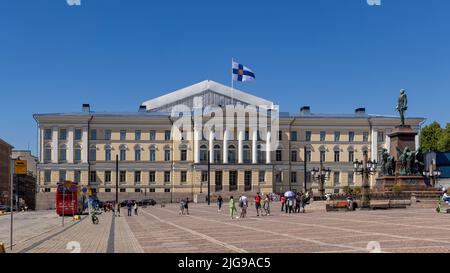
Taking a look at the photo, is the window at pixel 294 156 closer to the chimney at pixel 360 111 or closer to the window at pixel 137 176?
the chimney at pixel 360 111

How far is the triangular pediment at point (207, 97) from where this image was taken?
114 metres

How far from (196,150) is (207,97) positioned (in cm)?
1102

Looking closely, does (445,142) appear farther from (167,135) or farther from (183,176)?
(167,135)

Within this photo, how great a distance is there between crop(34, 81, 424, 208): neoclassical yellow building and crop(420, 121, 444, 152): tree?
1454 cm

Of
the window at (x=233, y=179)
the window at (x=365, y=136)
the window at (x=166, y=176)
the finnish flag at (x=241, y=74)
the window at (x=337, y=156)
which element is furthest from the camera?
the window at (x=337, y=156)

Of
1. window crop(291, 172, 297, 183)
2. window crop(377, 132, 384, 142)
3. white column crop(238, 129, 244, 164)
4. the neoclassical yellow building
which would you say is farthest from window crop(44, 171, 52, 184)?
window crop(377, 132, 384, 142)

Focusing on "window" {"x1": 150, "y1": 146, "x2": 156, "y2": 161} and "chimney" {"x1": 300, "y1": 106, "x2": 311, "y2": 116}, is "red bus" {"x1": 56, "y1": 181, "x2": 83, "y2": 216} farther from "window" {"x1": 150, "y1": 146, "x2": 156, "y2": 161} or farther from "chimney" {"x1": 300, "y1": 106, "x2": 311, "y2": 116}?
"chimney" {"x1": 300, "y1": 106, "x2": 311, "y2": 116}

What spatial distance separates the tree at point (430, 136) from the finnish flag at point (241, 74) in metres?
53.8

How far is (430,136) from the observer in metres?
127

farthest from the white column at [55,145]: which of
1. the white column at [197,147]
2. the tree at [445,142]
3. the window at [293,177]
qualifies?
Answer: the tree at [445,142]

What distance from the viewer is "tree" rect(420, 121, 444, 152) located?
408 ft

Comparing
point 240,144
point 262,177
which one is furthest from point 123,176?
point 262,177

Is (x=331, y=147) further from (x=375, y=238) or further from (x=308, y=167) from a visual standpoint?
(x=375, y=238)
